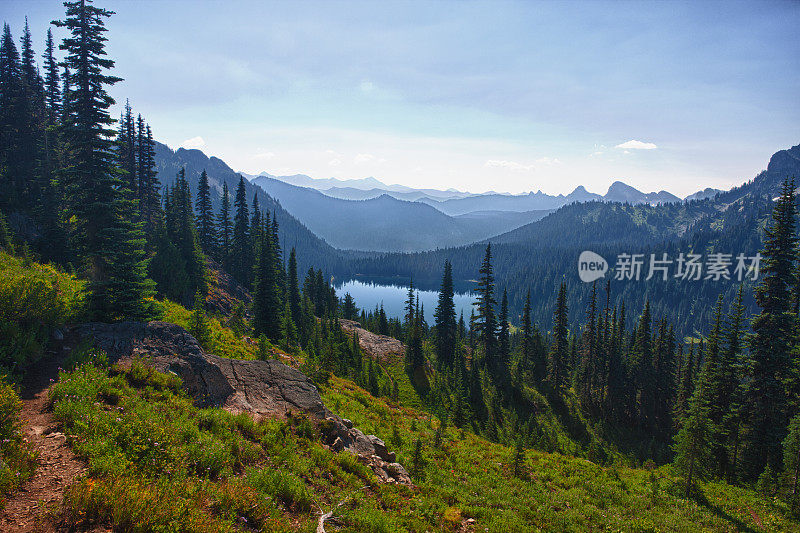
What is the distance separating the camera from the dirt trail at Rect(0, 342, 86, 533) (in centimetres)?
518

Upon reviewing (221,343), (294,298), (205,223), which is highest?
(205,223)

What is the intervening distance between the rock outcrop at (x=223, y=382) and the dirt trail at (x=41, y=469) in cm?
246

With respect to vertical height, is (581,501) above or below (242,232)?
below

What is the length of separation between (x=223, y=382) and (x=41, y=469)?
20.2 feet

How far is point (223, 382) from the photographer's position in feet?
40.5

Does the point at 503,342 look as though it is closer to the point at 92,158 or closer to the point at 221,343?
the point at 221,343

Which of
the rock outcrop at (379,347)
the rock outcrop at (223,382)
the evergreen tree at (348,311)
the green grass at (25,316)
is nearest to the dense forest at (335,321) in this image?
the green grass at (25,316)

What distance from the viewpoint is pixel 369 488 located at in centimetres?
1042

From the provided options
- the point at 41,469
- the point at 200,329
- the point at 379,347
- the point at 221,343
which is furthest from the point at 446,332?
the point at 41,469

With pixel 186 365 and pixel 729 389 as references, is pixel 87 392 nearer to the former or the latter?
pixel 186 365

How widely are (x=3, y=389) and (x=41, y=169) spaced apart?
149 feet

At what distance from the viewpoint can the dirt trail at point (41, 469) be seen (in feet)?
17.0

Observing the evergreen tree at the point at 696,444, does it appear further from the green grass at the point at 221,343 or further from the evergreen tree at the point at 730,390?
the green grass at the point at 221,343

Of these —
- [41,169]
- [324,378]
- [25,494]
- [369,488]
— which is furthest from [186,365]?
[41,169]
